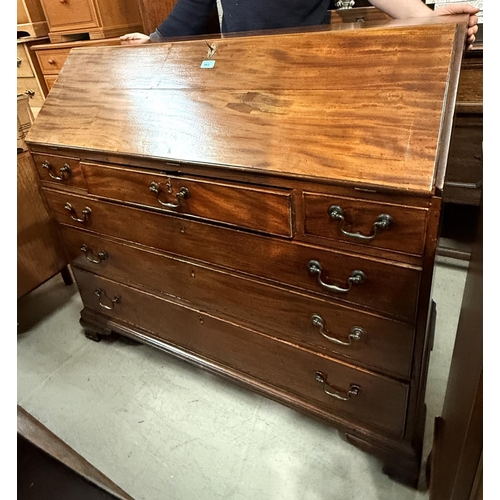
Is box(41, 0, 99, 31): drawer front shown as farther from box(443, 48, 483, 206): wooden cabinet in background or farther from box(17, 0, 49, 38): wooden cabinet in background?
box(443, 48, 483, 206): wooden cabinet in background

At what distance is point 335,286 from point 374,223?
0.64 feet

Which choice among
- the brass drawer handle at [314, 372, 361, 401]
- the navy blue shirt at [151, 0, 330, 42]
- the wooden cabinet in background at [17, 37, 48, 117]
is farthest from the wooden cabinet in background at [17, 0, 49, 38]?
the brass drawer handle at [314, 372, 361, 401]

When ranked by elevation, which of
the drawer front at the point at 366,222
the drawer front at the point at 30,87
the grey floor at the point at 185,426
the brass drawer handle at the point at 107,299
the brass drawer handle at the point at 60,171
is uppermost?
the drawer front at the point at 366,222

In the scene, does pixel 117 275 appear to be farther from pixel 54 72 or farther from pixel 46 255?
pixel 54 72

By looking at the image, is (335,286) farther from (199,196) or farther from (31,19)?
(31,19)

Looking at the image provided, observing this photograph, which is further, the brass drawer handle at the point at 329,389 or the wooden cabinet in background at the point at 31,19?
the wooden cabinet in background at the point at 31,19

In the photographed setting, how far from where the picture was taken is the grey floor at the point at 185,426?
120 centimetres

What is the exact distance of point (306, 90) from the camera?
92 centimetres

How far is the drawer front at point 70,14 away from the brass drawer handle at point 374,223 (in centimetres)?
208

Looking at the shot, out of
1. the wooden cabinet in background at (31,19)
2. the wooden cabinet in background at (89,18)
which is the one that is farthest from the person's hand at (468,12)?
the wooden cabinet in background at (31,19)

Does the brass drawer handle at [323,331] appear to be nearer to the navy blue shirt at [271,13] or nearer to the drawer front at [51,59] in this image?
the navy blue shirt at [271,13]

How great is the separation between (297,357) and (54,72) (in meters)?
2.32

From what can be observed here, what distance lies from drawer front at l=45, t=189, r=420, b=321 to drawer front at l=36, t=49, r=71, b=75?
147cm
